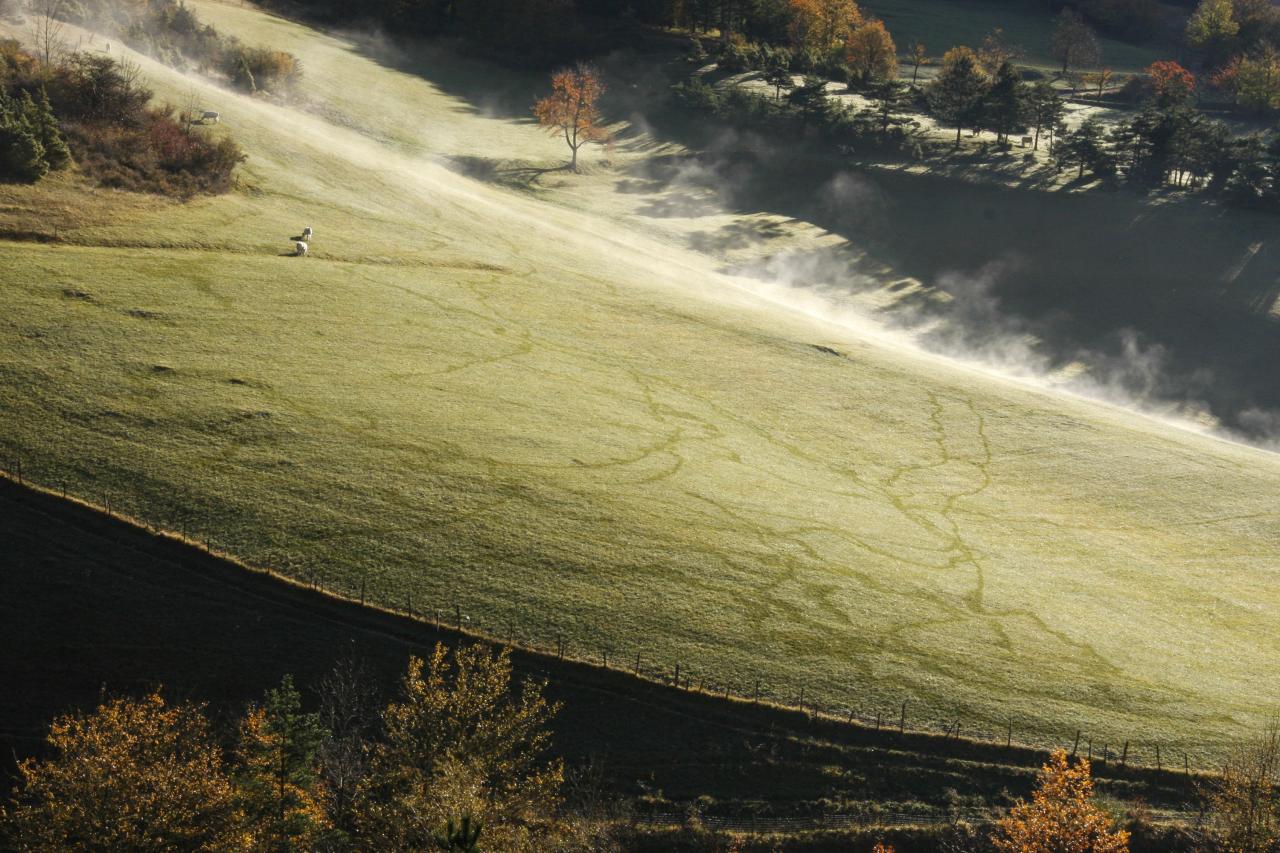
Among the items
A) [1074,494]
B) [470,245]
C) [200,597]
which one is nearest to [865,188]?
[470,245]

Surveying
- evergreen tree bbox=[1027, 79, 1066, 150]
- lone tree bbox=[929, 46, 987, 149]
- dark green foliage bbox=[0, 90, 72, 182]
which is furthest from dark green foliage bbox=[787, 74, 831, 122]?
dark green foliage bbox=[0, 90, 72, 182]

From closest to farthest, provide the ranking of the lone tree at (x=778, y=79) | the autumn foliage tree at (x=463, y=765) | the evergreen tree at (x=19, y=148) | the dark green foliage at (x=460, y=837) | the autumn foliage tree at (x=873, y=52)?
the dark green foliage at (x=460, y=837)
the autumn foliage tree at (x=463, y=765)
the evergreen tree at (x=19, y=148)
the lone tree at (x=778, y=79)
the autumn foliage tree at (x=873, y=52)

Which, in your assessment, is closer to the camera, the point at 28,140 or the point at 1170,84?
the point at 28,140

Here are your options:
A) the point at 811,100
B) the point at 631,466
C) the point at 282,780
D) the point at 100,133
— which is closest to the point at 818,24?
the point at 811,100

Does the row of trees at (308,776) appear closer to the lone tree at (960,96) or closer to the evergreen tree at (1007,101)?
the lone tree at (960,96)

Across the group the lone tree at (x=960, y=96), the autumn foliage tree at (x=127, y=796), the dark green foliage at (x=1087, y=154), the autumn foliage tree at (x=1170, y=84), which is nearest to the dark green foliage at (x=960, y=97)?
the lone tree at (x=960, y=96)

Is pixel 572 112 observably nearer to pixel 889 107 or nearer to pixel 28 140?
pixel 889 107

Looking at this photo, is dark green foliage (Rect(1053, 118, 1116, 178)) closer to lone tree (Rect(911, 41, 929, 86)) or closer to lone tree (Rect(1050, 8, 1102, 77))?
lone tree (Rect(911, 41, 929, 86))
